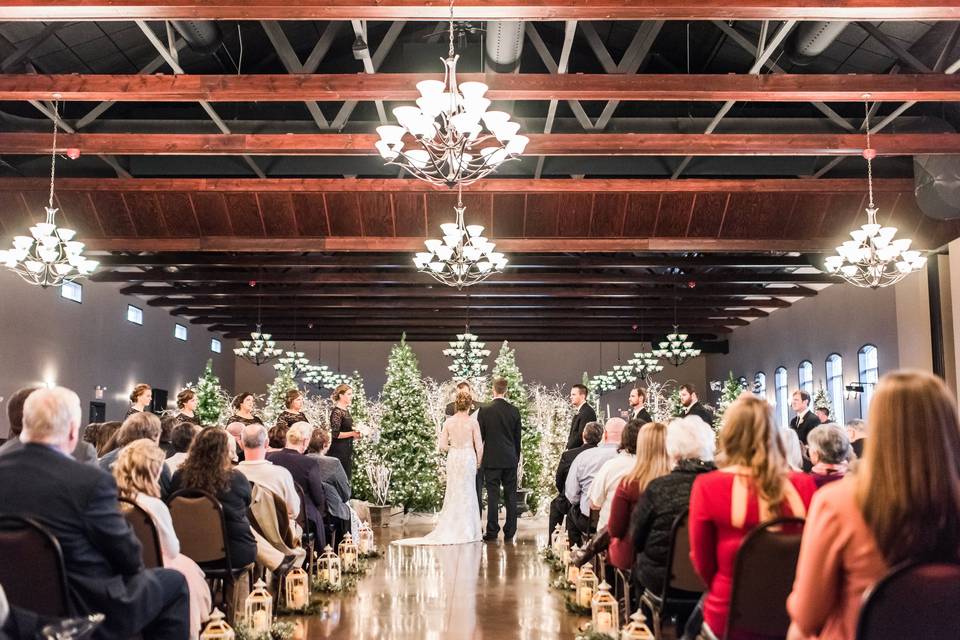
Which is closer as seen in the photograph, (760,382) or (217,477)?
(217,477)

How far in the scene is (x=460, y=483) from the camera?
30.3ft

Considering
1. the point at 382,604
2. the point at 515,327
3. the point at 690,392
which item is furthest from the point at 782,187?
the point at 515,327

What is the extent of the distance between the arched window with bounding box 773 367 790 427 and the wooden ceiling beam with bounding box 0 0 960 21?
16.6 m

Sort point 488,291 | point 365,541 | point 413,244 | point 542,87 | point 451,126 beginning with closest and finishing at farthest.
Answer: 1. point 451,126
2. point 542,87
3. point 365,541
4. point 413,244
5. point 488,291

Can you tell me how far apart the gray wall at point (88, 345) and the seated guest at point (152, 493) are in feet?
26.5

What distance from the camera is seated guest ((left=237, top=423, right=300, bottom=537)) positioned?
5129 millimetres

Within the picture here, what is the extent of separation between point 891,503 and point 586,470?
15.5 ft

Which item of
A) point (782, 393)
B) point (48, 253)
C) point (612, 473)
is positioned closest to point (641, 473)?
point (612, 473)

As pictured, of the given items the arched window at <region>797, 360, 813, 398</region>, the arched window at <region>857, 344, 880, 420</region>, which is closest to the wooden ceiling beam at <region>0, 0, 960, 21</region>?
the arched window at <region>857, 344, 880, 420</region>

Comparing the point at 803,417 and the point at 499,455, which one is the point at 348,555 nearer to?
the point at 499,455

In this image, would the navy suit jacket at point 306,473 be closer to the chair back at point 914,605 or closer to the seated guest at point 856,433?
the seated guest at point 856,433

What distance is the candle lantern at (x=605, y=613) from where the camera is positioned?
15.4 ft

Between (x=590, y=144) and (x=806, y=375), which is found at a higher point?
(x=590, y=144)

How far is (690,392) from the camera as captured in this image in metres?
9.23
